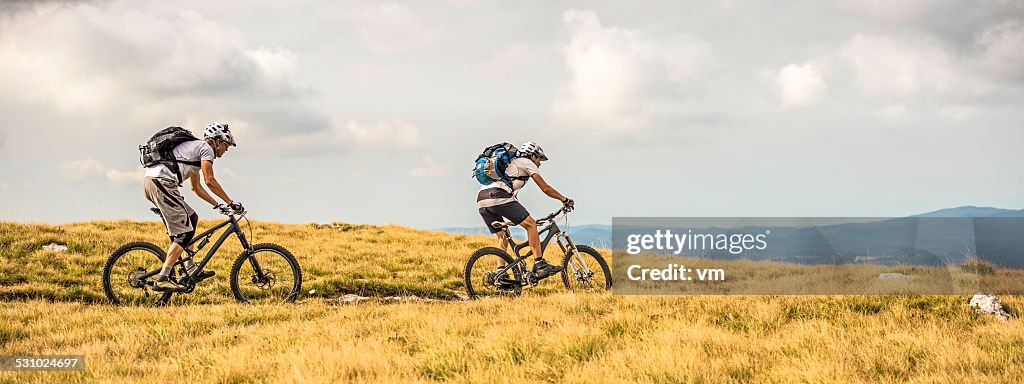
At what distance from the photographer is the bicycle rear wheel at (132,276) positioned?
1139 cm

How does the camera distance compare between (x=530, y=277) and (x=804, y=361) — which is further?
(x=530, y=277)

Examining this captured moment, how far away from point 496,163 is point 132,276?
6.64 metres

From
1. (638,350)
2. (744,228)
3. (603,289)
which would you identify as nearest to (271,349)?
(638,350)

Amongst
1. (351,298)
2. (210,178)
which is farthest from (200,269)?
(351,298)

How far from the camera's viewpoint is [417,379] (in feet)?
20.5

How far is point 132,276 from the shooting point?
38.9ft

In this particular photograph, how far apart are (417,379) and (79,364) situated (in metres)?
3.79

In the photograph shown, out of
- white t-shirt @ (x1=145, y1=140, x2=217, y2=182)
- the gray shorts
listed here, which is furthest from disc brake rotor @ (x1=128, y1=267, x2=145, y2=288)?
white t-shirt @ (x1=145, y1=140, x2=217, y2=182)

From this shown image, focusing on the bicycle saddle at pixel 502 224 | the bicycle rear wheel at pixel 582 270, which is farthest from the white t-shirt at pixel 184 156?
the bicycle rear wheel at pixel 582 270

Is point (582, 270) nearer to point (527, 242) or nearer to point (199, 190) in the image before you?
point (527, 242)

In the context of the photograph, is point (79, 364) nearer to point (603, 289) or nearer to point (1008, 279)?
point (603, 289)

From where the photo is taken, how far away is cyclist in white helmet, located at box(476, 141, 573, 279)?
1134cm

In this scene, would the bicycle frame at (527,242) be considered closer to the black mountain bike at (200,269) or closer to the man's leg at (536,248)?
the man's leg at (536,248)

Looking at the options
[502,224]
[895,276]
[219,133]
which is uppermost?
[219,133]
